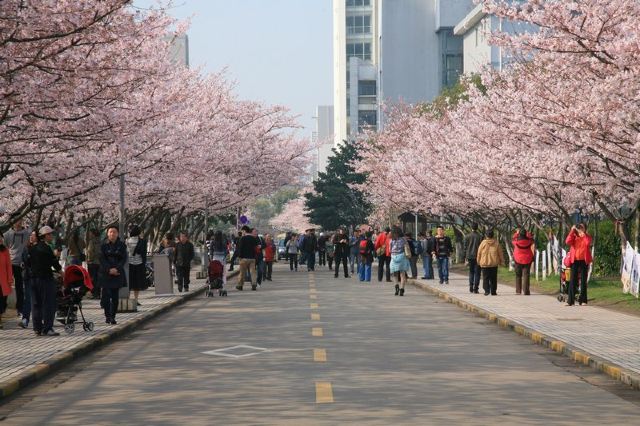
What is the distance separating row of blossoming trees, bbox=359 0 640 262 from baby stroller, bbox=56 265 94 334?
28.0ft

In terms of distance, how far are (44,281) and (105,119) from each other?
3.55m

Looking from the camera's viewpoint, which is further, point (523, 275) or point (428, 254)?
point (428, 254)

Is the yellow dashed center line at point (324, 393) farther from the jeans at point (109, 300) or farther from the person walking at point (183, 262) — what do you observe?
the person walking at point (183, 262)

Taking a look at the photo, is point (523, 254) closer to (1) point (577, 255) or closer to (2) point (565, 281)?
(2) point (565, 281)

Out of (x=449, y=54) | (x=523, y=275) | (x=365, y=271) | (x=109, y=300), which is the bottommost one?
(x=109, y=300)

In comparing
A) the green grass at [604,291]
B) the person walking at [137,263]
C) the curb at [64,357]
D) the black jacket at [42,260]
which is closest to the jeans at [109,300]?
the curb at [64,357]

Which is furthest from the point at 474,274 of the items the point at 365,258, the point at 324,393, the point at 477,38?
the point at 477,38

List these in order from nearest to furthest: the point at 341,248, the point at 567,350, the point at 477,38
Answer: the point at 567,350 < the point at 341,248 < the point at 477,38

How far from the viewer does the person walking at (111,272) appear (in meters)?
20.7

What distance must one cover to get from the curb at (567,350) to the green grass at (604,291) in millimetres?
2764

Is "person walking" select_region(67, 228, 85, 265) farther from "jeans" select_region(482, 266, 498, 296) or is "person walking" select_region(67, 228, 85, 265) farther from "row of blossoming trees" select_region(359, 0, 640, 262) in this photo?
"jeans" select_region(482, 266, 498, 296)

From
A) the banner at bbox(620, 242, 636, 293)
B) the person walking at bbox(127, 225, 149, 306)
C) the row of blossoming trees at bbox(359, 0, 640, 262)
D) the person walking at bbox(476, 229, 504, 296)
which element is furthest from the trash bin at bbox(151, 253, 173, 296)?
the banner at bbox(620, 242, 636, 293)

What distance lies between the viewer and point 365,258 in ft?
139

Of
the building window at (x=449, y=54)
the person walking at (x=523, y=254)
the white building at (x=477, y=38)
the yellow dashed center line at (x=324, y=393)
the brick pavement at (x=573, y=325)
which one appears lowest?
the yellow dashed center line at (x=324, y=393)
